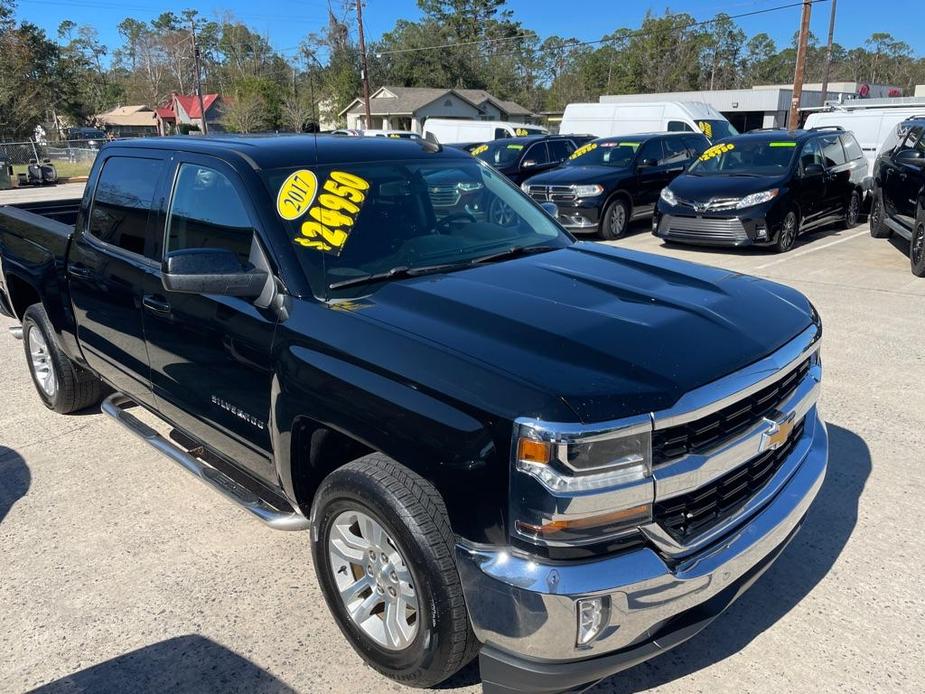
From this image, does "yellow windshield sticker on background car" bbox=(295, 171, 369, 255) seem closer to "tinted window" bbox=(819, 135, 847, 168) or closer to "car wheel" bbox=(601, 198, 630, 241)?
"car wheel" bbox=(601, 198, 630, 241)

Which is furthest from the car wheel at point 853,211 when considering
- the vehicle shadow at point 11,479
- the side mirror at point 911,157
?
the vehicle shadow at point 11,479

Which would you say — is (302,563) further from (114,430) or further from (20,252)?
(20,252)

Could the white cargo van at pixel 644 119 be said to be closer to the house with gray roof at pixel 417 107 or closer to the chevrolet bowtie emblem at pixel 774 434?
the chevrolet bowtie emblem at pixel 774 434

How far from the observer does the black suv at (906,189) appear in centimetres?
875

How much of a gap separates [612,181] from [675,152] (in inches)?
95.6

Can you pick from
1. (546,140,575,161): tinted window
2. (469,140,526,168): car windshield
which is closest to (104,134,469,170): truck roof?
(469,140,526,168): car windshield

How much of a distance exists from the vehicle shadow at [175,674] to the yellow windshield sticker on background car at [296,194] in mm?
1779

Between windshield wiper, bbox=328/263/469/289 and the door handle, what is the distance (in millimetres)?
1027

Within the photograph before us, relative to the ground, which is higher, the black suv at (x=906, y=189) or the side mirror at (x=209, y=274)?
the side mirror at (x=209, y=274)

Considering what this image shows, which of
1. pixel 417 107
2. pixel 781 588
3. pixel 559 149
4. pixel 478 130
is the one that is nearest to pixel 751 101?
pixel 417 107

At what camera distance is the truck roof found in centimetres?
326

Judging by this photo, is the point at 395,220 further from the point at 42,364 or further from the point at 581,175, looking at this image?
the point at 581,175

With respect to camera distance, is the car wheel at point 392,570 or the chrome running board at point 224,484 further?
the chrome running board at point 224,484

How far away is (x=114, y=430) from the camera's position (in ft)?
16.2
